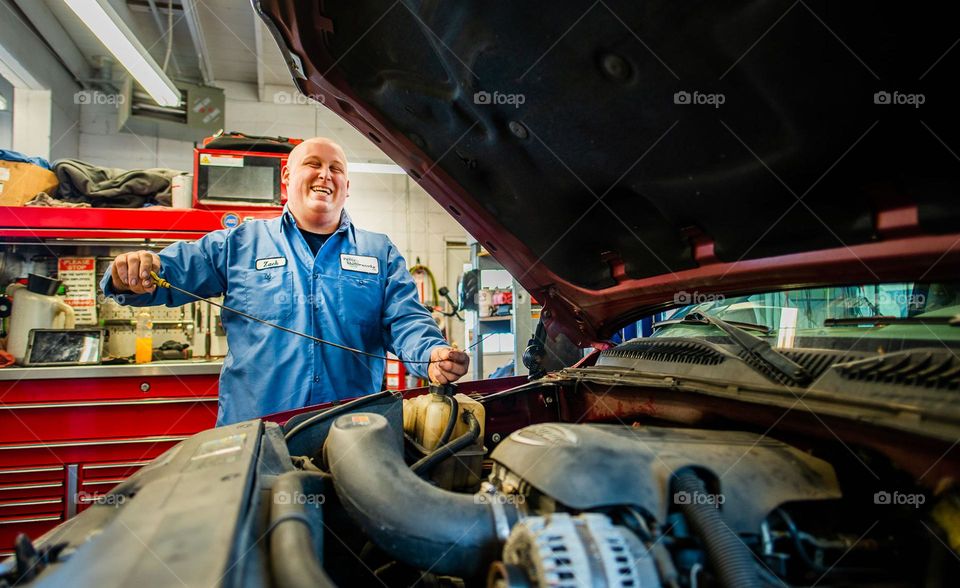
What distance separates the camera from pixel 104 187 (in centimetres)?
333

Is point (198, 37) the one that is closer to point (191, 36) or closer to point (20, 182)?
point (191, 36)

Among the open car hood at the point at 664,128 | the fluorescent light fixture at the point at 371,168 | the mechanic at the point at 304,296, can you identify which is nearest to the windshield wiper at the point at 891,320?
the open car hood at the point at 664,128

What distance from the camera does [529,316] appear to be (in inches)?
165

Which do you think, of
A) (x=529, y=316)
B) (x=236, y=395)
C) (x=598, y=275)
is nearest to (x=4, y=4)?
(x=236, y=395)

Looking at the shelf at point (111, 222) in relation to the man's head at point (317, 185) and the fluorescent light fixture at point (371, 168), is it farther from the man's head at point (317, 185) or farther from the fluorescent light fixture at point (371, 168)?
the fluorescent light fixture at point (371, 168)

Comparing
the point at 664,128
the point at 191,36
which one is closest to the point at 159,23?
the point at 191,36

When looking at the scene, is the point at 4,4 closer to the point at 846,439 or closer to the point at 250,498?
the point at 250,498

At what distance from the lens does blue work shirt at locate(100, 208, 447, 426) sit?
189 cm

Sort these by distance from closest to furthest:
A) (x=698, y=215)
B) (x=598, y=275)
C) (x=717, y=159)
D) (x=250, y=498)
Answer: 1. (x=250, y=498)
2. (x=717, y=159)
3. (x=698, y=215)
4. (x=598, y=275)

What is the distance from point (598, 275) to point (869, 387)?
0.85 metres

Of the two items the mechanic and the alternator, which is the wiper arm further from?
the mechanic

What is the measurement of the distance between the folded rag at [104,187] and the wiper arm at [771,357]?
11.9 ft

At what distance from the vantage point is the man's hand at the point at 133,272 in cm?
160

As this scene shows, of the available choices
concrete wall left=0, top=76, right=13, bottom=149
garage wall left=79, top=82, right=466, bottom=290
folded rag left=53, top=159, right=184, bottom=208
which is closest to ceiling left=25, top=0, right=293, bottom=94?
garage wall left=79, top=82, right=466, bottom=290
